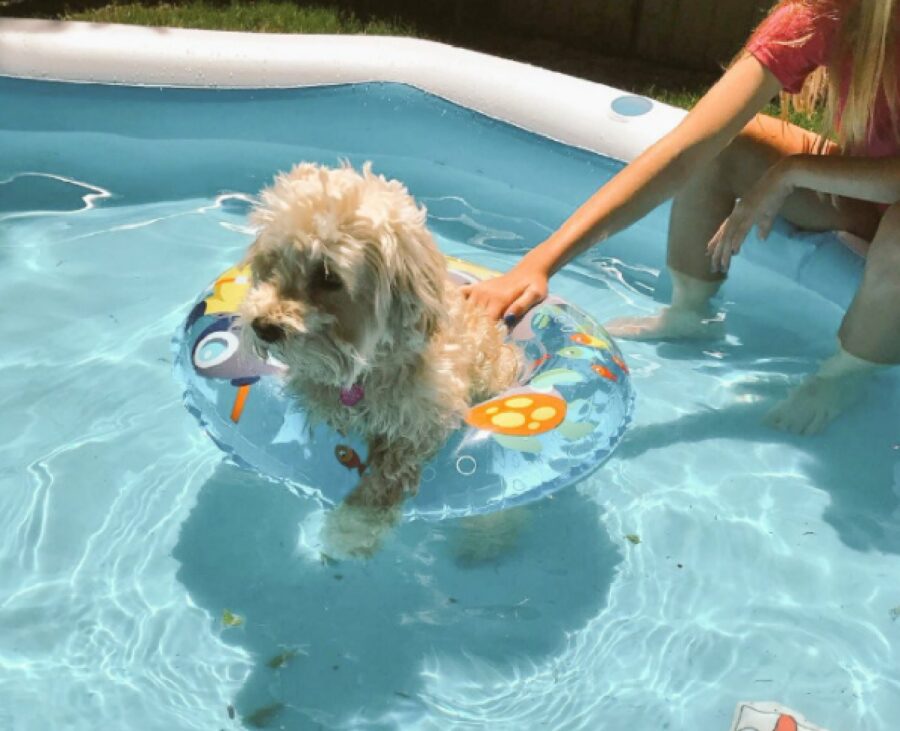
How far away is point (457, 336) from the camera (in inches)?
109

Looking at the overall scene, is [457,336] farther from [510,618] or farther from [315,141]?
[315,141]

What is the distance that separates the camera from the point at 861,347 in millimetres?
3615

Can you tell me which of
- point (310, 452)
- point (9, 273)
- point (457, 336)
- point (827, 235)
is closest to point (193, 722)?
point (310, 452)

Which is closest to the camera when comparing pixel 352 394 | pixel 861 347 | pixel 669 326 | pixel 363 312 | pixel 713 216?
pixel 363 312

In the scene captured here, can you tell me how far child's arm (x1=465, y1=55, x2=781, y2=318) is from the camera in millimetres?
2977

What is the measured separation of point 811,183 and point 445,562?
177cm

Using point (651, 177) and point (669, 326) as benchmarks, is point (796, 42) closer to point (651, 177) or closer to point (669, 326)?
point (651, 177)

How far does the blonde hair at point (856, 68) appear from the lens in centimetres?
308

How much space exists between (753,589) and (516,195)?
2.66 meters

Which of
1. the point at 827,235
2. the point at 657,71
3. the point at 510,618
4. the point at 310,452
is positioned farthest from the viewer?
the point at 657,71

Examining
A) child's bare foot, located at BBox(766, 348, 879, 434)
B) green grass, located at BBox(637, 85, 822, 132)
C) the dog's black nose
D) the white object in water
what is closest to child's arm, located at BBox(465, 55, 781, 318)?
the dog's black nose

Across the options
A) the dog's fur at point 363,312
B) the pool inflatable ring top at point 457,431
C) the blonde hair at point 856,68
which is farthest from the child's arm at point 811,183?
the dog's fur at point 363,312

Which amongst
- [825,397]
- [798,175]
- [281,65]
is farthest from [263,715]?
[281,65]

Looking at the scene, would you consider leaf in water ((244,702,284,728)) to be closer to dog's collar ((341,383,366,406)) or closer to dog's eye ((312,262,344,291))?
dog's collar ((341,383,366,406))
